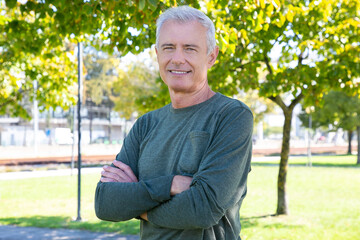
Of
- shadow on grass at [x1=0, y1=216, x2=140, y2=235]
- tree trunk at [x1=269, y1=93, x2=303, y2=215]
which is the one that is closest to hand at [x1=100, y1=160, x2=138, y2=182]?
shadow on grass at [x1=0, y1=216, x2=140, y2=235]

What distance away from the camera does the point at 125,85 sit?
32.3 metres

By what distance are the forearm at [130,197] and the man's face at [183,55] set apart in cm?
45

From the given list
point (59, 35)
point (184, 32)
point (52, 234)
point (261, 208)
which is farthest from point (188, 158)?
point (261, 208)

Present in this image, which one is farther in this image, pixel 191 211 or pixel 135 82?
pixel 135 82

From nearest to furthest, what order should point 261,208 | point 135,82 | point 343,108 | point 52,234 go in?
point 52,234 → point 261,208 → point 343,108 → point 135,82

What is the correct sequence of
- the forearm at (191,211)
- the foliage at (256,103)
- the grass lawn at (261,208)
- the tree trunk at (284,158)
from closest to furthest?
the forearm at (191,211), the grass lawn at (261,208), the tree trunk at (284,158), the foliage at (256,103)

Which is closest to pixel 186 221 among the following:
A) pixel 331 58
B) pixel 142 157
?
pixel 142 157

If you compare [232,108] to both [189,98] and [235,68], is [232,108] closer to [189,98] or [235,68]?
[189,98]

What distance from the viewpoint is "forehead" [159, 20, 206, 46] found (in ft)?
6.40

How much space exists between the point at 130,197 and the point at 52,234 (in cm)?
702

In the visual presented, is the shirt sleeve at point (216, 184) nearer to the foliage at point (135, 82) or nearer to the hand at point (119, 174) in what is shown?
the hand at point (119, 174)

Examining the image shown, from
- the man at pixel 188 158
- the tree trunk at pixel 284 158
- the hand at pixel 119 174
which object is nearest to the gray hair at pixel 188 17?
the man at pixel 188 158

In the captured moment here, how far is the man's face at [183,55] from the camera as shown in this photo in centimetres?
195

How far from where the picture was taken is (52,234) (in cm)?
835
